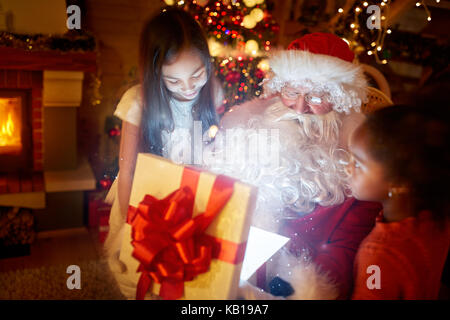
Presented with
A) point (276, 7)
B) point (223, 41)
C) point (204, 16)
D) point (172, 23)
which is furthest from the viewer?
point (276, 7)

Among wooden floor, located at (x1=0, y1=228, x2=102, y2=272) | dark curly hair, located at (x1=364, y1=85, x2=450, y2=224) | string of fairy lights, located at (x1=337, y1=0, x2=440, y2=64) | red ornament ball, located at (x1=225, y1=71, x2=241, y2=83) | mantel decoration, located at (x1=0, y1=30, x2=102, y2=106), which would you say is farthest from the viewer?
wooden floor, located at (x1=0, y1=228, x2=102, y2=272)

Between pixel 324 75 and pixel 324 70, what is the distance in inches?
0.4

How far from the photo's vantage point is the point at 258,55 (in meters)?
1.67

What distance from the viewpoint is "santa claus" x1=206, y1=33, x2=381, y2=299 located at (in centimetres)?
68

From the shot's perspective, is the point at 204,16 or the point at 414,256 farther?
the point at 204,16

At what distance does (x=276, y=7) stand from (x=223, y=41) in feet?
1.71

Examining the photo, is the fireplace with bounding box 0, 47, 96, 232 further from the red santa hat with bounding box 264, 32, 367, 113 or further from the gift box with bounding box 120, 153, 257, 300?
the gift box with bounding box 120, 153, 257, 300

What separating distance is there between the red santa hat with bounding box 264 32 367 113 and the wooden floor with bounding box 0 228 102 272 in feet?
3.81

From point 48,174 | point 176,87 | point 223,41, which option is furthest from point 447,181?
point 48,174

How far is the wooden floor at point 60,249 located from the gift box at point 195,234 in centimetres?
108

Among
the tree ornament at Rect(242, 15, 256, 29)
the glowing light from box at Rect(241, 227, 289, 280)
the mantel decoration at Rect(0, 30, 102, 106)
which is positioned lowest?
the glowing light from box at Rect(241, 227, 289, 280)

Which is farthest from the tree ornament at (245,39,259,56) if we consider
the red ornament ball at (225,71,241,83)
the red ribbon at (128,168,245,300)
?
the red ribbon at (128,168,245,300)

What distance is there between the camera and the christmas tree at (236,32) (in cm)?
155

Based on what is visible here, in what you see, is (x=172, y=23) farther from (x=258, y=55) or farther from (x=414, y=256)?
(x=258, y=55)
